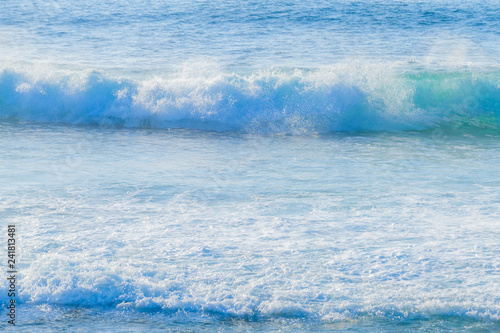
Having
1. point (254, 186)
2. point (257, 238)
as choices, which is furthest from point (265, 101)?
point (257, 238)

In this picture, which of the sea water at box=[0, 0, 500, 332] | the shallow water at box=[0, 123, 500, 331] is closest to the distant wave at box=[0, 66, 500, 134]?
the sea water at box=[0, 0, 500, 332]

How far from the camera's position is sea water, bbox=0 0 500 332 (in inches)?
167

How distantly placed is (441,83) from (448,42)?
20.6 feet

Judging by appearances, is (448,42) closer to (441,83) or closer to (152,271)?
(441,83)

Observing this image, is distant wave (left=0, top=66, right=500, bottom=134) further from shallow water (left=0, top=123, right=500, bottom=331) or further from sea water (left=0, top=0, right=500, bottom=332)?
shallow water (left=0, top=123, right=500, bottom=331)

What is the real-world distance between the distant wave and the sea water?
1.8 inches

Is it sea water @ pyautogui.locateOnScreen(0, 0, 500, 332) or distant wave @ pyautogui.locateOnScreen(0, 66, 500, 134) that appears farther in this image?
distant wave @ pyautogui.locateOnScreen(0, 66, 500, 134)

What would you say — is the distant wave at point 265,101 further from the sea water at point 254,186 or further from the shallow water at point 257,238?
the shallow water at point 257,238

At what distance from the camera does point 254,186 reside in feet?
22.9

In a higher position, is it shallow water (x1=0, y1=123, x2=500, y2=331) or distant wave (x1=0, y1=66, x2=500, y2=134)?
distant wave (x1=0, y1=66, x2=500, y2=134)

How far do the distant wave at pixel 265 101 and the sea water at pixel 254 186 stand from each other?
0.05 metres

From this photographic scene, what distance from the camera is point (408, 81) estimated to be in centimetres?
1296

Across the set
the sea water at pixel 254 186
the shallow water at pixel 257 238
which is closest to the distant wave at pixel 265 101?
the sea water at pixel 254 186

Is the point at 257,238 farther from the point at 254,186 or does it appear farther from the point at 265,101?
the point at 265,101
